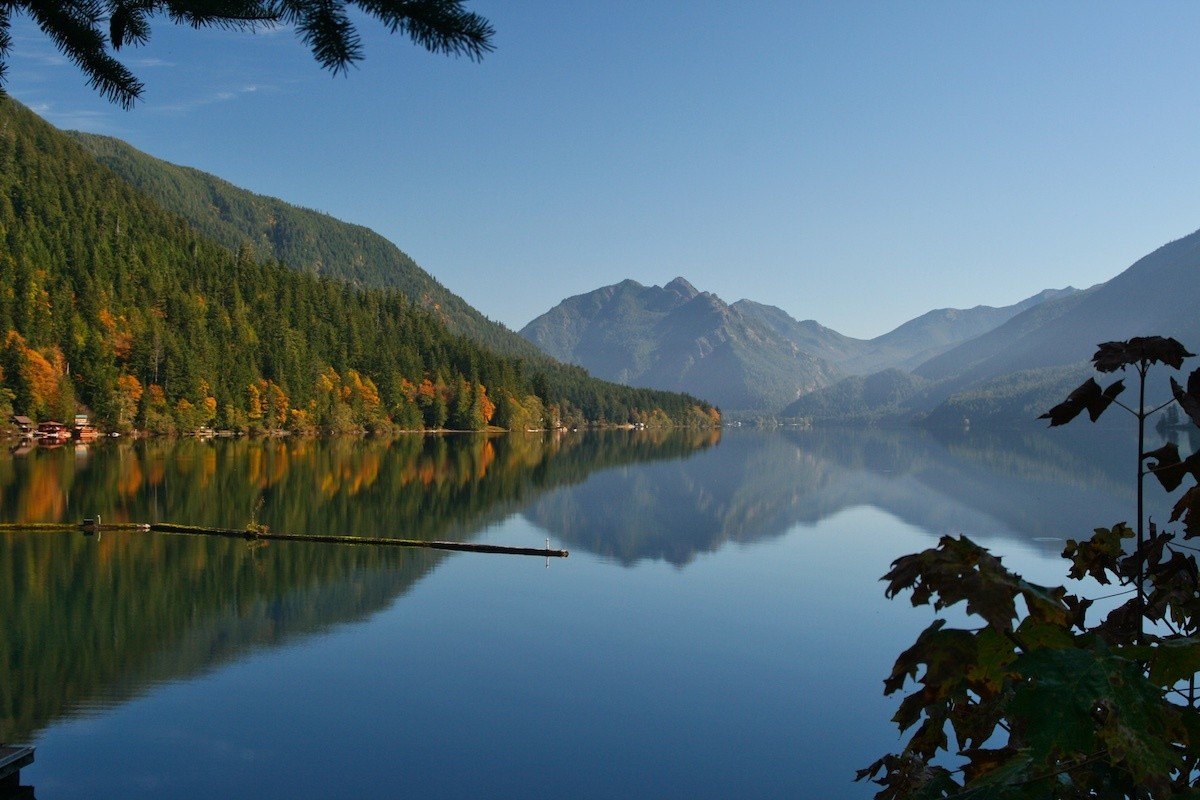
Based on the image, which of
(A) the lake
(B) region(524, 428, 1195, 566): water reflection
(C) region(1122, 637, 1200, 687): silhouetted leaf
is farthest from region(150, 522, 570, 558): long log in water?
(C) region(1122, 637, 1200, 687): silhouetted leaf

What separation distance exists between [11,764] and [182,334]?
398ft

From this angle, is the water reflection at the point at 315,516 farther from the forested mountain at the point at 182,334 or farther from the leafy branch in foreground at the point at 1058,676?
the leafy branch in foreground at the point at 1058,676

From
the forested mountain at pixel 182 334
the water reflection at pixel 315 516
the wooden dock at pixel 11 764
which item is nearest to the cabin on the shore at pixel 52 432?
the forested mountain at pixel 182 334

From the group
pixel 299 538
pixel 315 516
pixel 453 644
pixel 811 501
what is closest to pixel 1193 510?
pixel 453 644

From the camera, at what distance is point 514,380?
17150cm

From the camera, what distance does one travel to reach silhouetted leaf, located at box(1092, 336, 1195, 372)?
131 inches

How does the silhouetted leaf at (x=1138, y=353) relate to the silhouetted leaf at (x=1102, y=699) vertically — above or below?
above

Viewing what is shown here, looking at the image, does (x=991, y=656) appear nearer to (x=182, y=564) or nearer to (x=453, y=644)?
(x=453, y=644)

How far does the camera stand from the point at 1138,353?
11.0 ft

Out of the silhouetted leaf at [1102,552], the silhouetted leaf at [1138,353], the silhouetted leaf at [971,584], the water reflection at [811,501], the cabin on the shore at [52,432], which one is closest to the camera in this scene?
the silhouetted leaf at [971,584]

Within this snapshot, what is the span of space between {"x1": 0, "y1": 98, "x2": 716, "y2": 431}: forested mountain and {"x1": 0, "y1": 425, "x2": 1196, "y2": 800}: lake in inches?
2273

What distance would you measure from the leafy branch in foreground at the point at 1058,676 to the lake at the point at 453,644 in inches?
493

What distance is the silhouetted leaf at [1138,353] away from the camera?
131 inches

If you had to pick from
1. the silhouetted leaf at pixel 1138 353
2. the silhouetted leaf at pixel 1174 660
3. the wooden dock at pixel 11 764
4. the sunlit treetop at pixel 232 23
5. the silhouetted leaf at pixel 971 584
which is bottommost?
the wooden dock at pixel 11 764
